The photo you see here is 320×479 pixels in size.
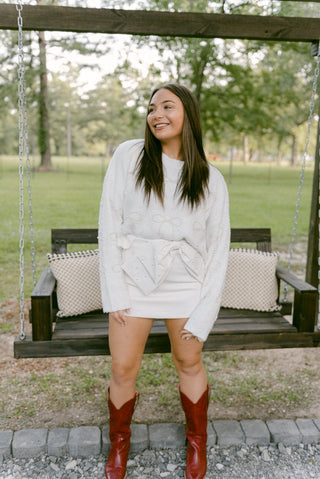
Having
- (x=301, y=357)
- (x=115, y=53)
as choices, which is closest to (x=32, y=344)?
(x=301, y=357)

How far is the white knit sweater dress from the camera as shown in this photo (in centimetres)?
232

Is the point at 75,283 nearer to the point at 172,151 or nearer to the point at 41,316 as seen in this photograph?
the point at 41,316

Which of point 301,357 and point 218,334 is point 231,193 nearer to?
point 301,357

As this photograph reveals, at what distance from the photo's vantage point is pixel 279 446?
288 cm

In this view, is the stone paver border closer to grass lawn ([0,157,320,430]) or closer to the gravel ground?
the gravel ground

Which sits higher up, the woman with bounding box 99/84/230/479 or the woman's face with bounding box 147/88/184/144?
the woman's face with bounding box 147/88/184/144

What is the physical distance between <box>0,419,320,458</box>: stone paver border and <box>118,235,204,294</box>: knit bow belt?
1.06 metres

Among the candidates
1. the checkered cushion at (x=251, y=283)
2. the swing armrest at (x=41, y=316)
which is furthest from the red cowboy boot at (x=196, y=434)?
the checkered cushion at (x=251, y=283)

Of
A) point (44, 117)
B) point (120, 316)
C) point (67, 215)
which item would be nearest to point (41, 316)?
point (120, 316)

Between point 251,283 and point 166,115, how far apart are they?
1534 mm

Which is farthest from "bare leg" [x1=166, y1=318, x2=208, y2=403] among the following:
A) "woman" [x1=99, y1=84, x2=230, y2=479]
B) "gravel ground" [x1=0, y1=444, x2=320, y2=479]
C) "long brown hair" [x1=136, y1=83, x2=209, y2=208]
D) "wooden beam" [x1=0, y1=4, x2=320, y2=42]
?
"wooden beam" [x1=0, y1=4, x2=320, y2=42]

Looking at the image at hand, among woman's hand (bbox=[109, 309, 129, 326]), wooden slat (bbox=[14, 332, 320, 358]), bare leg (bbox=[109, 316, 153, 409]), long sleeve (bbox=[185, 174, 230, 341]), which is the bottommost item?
wooden slat (bbox=[14, 332, 320, 358])

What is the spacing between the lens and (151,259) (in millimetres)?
2309

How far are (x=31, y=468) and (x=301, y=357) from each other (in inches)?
98.8
